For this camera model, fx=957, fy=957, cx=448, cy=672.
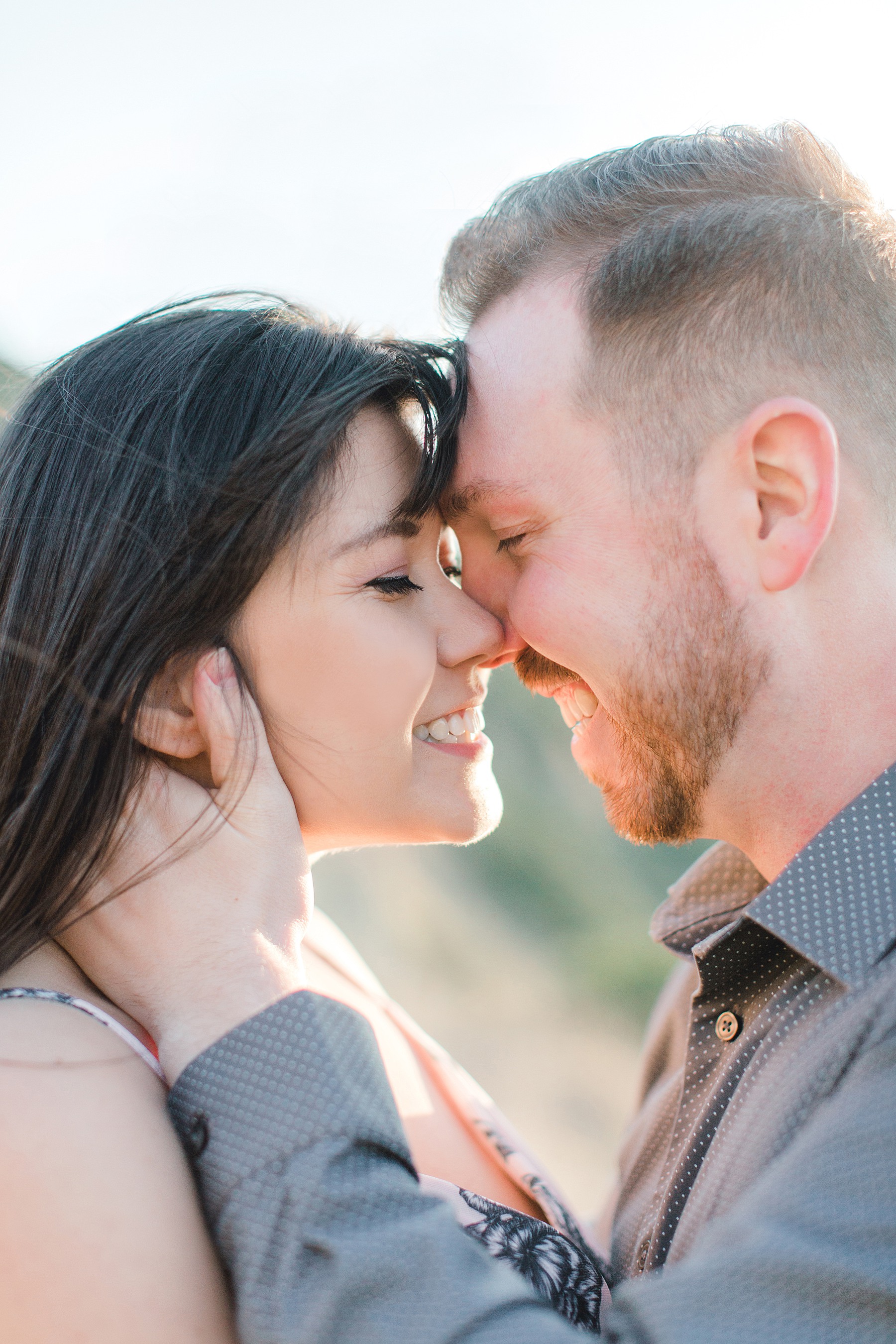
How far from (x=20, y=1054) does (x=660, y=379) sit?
164cm

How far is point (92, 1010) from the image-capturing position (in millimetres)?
1483

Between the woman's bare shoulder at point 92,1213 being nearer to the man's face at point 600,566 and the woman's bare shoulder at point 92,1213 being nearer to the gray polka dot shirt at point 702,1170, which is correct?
the gray polka dot shirt at point 702,1170

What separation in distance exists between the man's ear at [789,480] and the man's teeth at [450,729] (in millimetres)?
733

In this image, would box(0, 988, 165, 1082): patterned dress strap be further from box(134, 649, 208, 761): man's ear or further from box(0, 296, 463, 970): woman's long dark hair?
box(134, 649, 208, 761): man's ear

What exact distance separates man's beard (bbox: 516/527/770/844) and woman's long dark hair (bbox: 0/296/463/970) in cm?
57

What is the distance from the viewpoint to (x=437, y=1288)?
1191 millimetres

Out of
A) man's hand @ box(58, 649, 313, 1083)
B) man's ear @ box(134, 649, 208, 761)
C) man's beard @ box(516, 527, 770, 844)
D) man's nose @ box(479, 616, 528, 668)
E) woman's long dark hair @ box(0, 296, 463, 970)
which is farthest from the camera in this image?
man's nose @ box(479, 616, 528, 668)

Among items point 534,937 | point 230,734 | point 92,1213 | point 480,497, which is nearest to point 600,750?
point 480,497

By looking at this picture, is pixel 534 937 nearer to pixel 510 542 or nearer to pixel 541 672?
pixel 541 672

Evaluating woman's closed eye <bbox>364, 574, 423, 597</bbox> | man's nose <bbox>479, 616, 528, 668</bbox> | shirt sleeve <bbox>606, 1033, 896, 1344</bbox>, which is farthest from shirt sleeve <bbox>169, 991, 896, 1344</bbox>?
man's nose <bbox>479, 616, 528, 668</bbox>

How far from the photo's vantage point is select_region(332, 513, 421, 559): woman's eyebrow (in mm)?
1901

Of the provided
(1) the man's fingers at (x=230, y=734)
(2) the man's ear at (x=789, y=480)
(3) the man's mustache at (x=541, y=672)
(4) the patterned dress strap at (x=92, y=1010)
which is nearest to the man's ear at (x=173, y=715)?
(1) the man's fingers at (x=230, y=734)

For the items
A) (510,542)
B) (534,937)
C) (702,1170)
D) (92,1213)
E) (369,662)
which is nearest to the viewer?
(92,1213)

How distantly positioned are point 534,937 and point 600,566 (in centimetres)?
542
